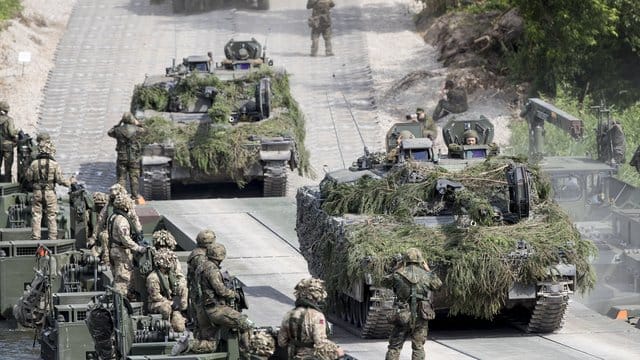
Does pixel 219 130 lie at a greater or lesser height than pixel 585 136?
greater

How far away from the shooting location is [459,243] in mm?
20594

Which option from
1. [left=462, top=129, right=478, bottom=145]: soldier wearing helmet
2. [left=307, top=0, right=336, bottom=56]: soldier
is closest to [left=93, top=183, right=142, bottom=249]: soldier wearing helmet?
[left=462, top=129, right=478, bottom=145]: soldier wearing helmet

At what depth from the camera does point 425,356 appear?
19.7 m

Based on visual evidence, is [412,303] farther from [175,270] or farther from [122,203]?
[122,203]

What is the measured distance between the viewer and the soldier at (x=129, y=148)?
29891 mm

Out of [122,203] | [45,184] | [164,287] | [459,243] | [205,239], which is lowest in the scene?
[45,184]

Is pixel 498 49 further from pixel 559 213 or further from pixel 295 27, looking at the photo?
pixel 559 213

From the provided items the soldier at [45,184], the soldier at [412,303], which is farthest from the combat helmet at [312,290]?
the soldier at [45,184]

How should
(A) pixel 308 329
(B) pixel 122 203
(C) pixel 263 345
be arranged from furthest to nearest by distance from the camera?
(B) pixel 122 203 → (C) pixel 263 345 → (A) pixel 308 329

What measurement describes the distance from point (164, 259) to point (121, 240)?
1.96 m

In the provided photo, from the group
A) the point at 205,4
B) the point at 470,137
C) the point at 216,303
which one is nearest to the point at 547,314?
the point at 470,137

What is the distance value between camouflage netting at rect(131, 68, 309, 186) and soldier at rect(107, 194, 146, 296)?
840cm

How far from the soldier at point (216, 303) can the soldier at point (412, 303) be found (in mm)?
2208

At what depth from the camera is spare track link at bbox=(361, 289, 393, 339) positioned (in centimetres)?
2023
